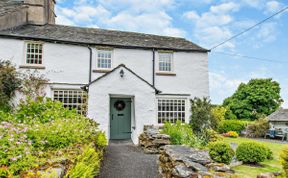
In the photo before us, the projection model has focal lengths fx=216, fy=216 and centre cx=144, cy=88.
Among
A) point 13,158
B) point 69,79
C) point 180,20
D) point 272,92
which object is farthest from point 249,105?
point 13,158

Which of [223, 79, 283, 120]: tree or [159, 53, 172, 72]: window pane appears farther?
[223, 79, 283, 120]: tree

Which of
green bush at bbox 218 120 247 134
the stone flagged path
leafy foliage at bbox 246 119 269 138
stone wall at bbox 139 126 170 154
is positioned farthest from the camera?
green bush at bbox 218 120 247 134

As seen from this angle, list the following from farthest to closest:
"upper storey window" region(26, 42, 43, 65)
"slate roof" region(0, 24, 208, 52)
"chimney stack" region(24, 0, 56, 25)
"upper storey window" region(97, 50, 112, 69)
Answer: "chimney stack" region(24, 0, 56, 25), "upper storey window" region(97, 50, 112, 69), "slate roof" region(0, 24, 208, 52), "upper storey window" region(26, 42, 43, 65)

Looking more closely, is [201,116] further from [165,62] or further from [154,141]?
[154,141]

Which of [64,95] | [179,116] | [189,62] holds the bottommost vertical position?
[179,116]

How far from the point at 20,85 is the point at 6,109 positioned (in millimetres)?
1669

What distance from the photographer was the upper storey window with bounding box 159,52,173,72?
48.5 ft

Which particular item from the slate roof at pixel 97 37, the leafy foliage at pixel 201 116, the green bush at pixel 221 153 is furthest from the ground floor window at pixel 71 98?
the green bush at pixel 221 153

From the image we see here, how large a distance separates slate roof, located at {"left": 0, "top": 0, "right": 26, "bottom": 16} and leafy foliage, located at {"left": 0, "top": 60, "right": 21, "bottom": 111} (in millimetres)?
4059

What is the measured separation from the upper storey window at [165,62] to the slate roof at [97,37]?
517 millimetres

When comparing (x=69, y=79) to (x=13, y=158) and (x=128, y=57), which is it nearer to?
(x=128, y=57)

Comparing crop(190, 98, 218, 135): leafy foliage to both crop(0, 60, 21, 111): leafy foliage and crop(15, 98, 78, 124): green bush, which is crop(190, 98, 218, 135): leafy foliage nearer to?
crop(15, 98, 78, 124): green bush

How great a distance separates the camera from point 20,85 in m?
12.2

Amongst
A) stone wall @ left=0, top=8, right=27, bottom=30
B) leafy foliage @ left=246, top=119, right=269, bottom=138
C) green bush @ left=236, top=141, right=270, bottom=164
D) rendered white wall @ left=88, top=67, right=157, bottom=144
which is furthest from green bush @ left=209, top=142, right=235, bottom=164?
leafy foliage @ left=246, top=119, right=269, bottom=138
